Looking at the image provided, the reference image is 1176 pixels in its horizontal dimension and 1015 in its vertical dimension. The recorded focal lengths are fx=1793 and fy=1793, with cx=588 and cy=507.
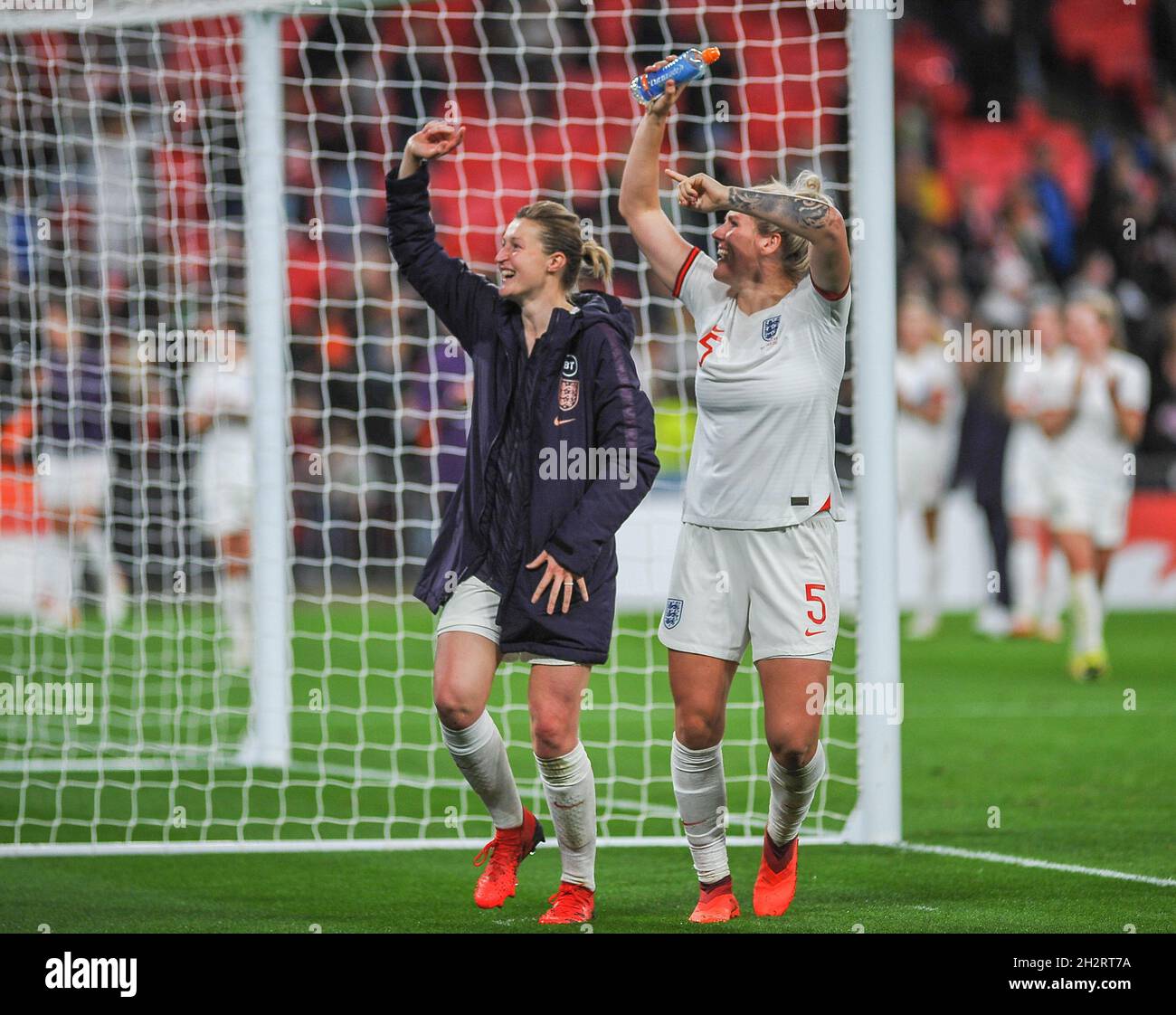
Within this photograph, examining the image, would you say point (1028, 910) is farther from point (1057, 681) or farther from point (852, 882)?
point (1057, 681)

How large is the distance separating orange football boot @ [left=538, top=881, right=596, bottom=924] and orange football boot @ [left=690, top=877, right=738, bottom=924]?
0.30 meters

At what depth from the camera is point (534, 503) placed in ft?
16.5

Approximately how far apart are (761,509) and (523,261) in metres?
0.99

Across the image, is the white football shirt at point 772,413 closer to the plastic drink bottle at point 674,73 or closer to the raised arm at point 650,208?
the raised arm at point 650,208

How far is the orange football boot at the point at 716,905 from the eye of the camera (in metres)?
5.07

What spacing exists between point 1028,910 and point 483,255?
1267 cm

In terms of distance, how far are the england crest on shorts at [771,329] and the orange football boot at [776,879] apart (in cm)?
142

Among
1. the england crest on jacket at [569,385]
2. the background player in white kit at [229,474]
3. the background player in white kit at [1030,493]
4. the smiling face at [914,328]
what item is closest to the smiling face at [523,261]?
the england crest on jacket at [569,385]

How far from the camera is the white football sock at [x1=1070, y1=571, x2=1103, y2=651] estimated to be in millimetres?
11211

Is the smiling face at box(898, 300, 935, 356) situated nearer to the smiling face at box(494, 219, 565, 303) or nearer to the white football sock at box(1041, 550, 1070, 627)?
the white football sock at box(1041, 550, 1070, 627)

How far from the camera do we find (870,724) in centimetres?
644

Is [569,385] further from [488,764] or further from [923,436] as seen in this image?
[923,436]

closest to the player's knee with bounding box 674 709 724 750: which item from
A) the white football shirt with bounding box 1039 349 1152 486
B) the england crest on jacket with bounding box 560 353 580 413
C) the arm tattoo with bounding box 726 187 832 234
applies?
the england crest on jacket with bounding box 560 353 580 413
